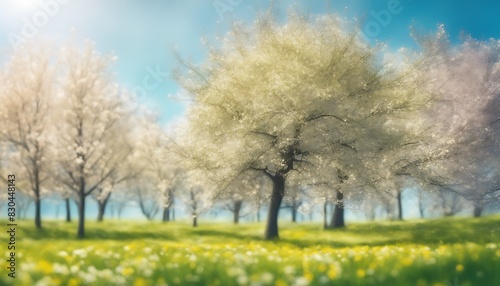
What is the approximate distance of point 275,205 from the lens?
21.1 metres

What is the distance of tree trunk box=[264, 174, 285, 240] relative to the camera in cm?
2095

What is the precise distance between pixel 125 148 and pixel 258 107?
20.9 m

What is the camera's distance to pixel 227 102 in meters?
19.6

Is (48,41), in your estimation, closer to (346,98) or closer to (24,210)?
(346,98)

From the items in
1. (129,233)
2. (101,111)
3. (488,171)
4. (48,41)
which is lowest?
(129,233)

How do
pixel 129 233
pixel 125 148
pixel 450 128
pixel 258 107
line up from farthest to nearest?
pixel 125 148, pixel 129 233, pixel 450 128, pixel 258 107

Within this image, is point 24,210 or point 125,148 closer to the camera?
point 125,148

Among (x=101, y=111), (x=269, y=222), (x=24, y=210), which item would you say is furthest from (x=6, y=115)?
(x=24, y=210)

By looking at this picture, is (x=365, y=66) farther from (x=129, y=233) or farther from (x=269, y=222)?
(x=129, y=233)

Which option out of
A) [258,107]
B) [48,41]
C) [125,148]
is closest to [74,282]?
[258,107]

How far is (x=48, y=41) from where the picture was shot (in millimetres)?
28078

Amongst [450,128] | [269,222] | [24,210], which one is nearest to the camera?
[269,222]

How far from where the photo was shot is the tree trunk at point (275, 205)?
21.0m

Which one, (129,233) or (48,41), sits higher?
(48,41)
